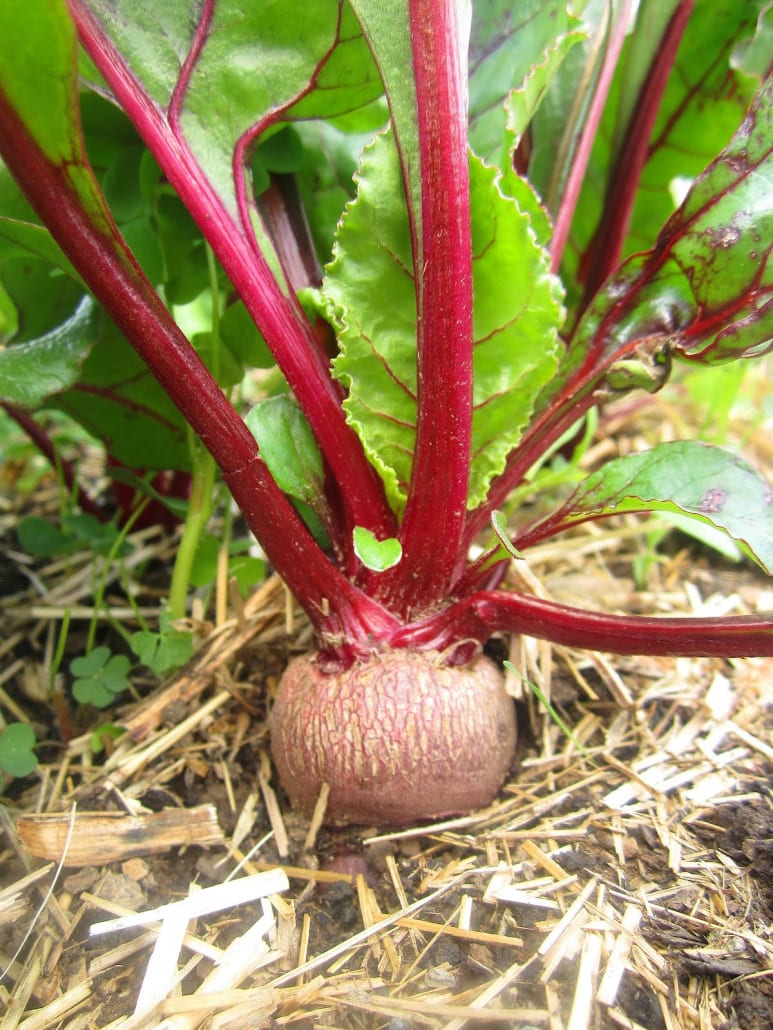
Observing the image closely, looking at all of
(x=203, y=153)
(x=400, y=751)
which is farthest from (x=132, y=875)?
(x=203, y=153)

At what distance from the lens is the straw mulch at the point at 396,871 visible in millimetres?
656

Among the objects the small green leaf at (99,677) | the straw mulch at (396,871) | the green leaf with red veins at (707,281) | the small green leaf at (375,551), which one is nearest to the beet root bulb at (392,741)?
the straw mulch at (396,871)

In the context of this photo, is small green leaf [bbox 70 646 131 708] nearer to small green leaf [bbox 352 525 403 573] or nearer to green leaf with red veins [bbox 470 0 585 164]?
Result: small green leaf [bbox 352 525 403 573]

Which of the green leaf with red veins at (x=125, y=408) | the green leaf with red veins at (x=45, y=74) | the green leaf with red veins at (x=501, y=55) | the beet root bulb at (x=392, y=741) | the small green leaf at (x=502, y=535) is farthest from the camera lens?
the green leaf with red veins at (x=125, y=408)

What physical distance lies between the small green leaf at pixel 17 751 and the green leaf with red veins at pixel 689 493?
647 millimetres

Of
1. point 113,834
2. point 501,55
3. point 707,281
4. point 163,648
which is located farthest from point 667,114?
point 113,834

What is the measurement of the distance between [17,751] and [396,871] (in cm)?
45

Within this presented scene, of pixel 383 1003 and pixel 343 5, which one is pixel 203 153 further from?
pixel 383 1003

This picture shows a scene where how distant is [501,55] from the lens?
0.99 metres

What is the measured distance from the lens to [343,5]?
838 millimetres

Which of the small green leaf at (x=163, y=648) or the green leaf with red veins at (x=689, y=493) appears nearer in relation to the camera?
the green leaf with red veins at (x=689, y=493)

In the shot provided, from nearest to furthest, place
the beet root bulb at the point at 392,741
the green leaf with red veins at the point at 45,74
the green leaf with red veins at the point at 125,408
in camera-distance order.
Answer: the green leaf with red veins at the point at 45,74 < the beet root bulb at the point at 392,741 < the green leaf with red veins at the point at 125,408

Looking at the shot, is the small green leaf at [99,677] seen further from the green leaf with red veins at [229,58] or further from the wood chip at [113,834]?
the green leaf with red veins at [229,58]

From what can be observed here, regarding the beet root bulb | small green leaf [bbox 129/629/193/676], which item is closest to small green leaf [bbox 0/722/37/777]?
small green leaf [bbox 129/629/193/676]
